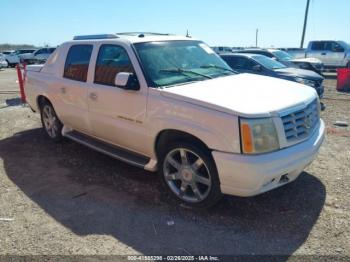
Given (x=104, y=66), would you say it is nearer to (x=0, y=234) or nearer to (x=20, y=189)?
(x=20, y=189)

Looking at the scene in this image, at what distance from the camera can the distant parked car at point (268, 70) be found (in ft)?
32.2

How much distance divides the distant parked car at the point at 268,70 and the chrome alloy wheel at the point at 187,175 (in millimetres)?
6874

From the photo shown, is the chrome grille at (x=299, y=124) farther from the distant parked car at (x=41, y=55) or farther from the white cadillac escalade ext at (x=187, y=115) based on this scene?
the distant parked car at (x=41, y=55)

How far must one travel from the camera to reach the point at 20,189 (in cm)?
450

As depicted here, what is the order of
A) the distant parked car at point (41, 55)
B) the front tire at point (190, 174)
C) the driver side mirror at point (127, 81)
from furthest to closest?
the distant parked car at point (41, 55) → the driver side mirror at point (127, 81) → the front tire at point (190, 174)

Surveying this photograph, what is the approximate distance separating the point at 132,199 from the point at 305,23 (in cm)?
3277

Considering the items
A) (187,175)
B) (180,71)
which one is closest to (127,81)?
(180,71)

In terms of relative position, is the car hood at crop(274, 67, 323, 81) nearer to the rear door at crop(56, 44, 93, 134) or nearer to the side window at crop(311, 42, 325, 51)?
the rear door at crop(56, 44, 93, 134)

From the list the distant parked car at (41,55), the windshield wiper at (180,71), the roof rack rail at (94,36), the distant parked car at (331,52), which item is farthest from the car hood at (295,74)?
the distant parked car at (41,55)

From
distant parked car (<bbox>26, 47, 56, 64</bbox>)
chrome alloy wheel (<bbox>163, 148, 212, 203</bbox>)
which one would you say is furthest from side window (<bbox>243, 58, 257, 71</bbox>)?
distant parked car (<bbox>26, 47, 56, 64</bbox>)

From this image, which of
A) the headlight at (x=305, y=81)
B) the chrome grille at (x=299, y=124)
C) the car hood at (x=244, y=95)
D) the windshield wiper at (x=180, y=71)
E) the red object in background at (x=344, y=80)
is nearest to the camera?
the car hood at (x=244, y=95)

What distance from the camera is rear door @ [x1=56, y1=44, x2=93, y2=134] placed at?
16.3 ft

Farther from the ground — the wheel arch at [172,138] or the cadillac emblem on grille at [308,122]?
the cadillac emblem on grille at [308,122]

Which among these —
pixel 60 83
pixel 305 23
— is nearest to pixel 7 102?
pixel 60 83
